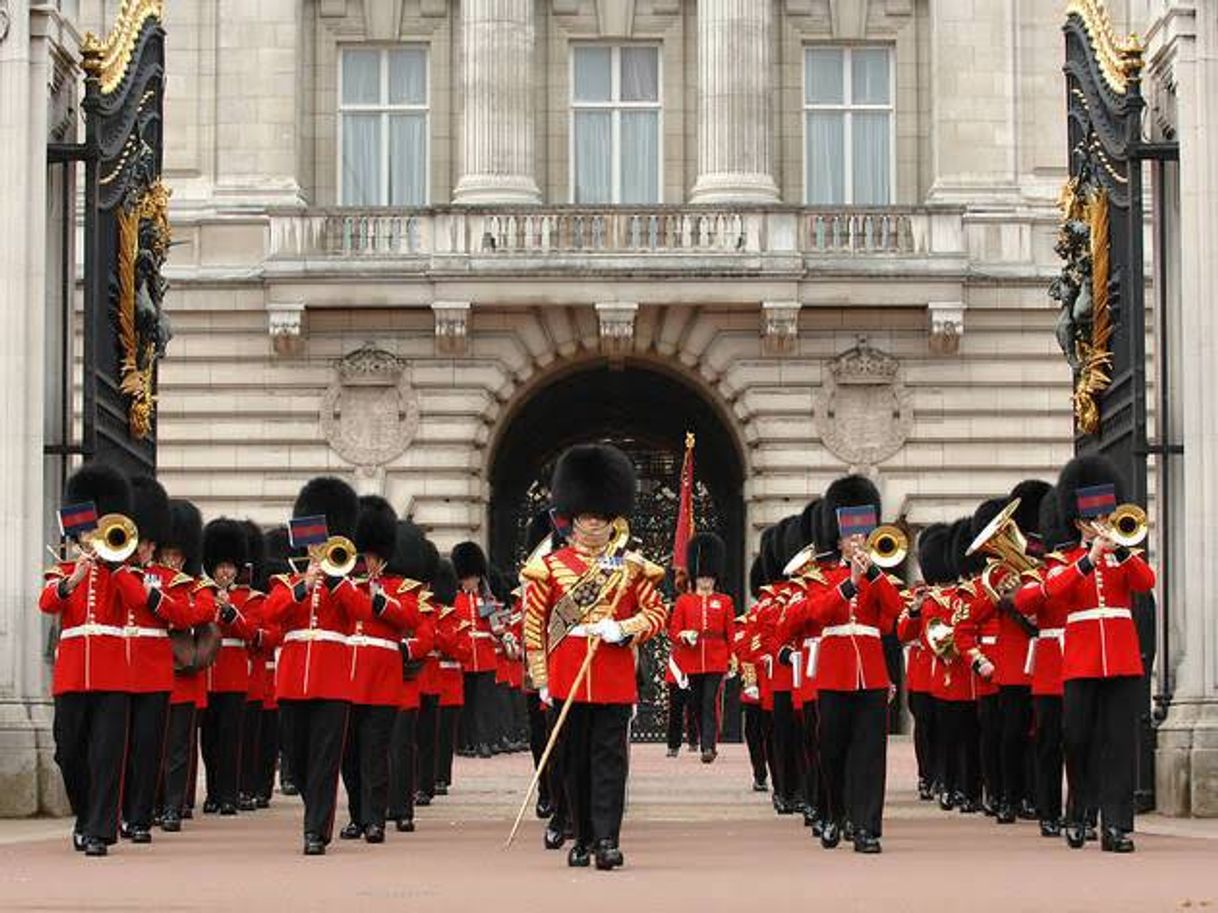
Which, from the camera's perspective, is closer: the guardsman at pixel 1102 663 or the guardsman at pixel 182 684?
the guardsman at pixel 1102 663

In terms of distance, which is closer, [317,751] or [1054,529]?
[317,751]

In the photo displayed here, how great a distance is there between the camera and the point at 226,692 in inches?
727

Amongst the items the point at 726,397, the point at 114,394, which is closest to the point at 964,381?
the point at 726,397

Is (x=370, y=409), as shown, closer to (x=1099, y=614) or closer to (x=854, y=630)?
(x=854, y=630)

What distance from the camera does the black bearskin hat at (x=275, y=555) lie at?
19994 mm

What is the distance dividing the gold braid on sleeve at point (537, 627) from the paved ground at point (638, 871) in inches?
33.5

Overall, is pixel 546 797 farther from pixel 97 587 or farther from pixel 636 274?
pixel 636 274

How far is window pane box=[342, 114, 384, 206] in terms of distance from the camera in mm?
34531

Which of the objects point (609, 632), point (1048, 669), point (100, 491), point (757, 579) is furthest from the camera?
point (757, 579)

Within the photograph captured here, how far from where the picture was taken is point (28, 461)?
17.4m

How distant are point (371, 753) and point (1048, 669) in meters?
3.37

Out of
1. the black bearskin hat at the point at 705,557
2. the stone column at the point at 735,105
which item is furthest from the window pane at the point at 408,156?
the black bearskin hat at the point at 705,557

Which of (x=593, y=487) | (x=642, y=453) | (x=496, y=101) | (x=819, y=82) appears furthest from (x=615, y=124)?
(x=593, y=487)

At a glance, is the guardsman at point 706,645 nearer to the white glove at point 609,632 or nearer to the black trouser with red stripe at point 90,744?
the black trouser with red stripe at point 90,744
